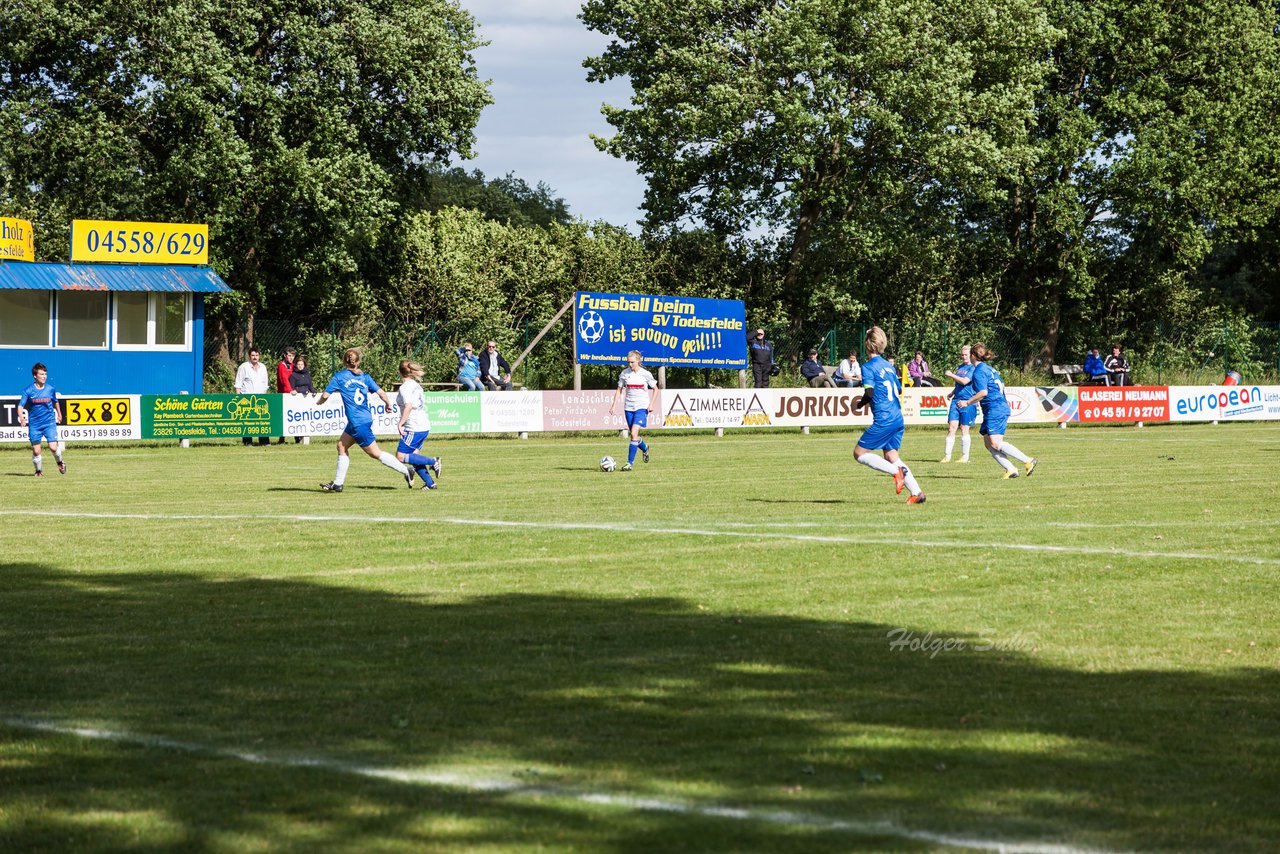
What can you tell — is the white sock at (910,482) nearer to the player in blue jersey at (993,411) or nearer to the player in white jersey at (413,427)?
the player in blue jersey at (993,411)

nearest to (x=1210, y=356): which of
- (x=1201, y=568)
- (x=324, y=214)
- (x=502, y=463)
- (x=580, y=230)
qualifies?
(x=580, y=230)

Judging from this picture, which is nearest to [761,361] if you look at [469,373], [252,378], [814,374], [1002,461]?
[814,374]

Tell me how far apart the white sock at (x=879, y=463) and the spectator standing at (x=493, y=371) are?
2092 centimetres

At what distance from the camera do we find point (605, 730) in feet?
20.9

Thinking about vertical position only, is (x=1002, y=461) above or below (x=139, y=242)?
below

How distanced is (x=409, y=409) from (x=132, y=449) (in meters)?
12.8

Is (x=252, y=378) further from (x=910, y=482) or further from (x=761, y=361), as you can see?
(x=910, y=482)

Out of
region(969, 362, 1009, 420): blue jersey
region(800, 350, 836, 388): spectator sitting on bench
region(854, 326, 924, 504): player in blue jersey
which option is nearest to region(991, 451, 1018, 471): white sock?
region(969, 362, 1009, 420): blue jersey

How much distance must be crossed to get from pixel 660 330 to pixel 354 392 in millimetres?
21488

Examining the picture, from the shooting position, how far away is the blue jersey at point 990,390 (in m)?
21.9

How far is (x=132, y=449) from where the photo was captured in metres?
30.9

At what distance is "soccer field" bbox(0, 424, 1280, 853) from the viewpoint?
16.9 feet

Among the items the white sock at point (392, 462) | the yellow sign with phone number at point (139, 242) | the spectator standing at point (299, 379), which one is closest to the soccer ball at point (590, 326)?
the spectator standing at point (299, 379)

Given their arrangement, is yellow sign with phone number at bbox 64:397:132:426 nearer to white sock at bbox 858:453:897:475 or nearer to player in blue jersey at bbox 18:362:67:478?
player in blue jersey at bbox 18:362:67:478
